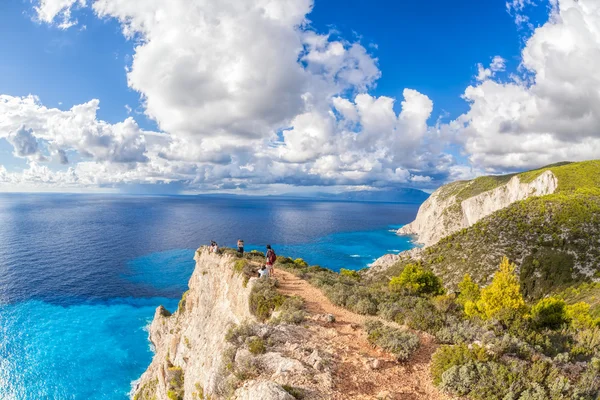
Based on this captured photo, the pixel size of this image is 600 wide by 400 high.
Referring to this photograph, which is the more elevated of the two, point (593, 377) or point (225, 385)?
point (593, 377)

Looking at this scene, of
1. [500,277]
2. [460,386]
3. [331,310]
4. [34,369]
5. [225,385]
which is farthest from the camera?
[34,369]

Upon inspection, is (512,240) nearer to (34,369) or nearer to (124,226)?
(34,369)

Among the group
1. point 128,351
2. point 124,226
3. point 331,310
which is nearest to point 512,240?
point 331,310

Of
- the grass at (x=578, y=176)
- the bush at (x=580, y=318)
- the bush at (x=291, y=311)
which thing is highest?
the grass at (x=578, y=176)

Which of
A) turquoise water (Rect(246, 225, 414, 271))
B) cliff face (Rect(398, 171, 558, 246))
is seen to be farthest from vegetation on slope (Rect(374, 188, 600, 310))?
turquoise water (Rect(246, 225, 414, 271))

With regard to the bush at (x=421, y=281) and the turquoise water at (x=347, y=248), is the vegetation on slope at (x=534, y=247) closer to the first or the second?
the bush at (x=421, y=281)

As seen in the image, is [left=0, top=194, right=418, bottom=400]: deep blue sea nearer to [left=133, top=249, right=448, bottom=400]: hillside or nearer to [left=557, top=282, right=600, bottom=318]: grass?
[left=133, top=249, right=448, bottom=400]: hillside

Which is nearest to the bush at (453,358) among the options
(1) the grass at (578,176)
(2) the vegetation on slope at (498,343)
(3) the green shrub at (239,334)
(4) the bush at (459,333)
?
(2) the vegetation on slope at (498,343)

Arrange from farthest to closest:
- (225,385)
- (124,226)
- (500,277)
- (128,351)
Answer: (124,226) < (128,351) < (500,277) < (225,385)
